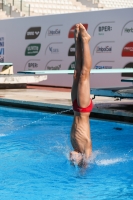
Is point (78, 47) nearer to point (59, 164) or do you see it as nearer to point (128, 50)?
point (59, 164)

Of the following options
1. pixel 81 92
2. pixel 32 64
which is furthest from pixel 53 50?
pixel 81 92

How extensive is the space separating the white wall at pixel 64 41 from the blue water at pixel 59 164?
17.3 feet

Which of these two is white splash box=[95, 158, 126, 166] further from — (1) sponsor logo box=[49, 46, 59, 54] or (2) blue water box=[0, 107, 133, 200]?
(1) sponsor logo box=[49, 46, 59, 54]

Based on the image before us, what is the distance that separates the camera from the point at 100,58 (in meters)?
15.1

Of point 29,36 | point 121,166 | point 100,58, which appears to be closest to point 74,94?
point 121,166

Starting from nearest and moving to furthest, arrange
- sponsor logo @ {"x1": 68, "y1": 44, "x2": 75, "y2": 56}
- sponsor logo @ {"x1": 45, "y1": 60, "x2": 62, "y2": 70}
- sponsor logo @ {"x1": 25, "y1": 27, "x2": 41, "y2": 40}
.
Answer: sponsor logo @ {"x1": 68, "y1": 44, "x2": 75, "y2": 56} < sponsor logo @ {"x1": 45, "y1": 60, "x2": 62, "y2": 70} < sponsor logo @ {"x1": 25, "y1": 27, "x2": 41, "y2": 40}

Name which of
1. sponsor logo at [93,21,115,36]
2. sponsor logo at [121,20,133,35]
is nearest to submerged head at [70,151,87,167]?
sponsor logo at [121,20,133,35]

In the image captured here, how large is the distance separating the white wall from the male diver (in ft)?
30.2

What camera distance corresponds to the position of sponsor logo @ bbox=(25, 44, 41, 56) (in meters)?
17.3

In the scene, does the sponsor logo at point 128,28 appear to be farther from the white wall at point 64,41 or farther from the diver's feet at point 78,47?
the diver's feet at point 78,47

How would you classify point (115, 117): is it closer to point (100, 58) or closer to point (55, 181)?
point (55, 181)

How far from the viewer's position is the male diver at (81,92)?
5016 millimetres

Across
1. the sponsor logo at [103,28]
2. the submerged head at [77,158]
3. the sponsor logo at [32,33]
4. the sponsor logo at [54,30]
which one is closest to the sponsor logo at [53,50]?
the sponsor logo at [54,30]

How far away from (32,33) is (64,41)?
1672 mm
